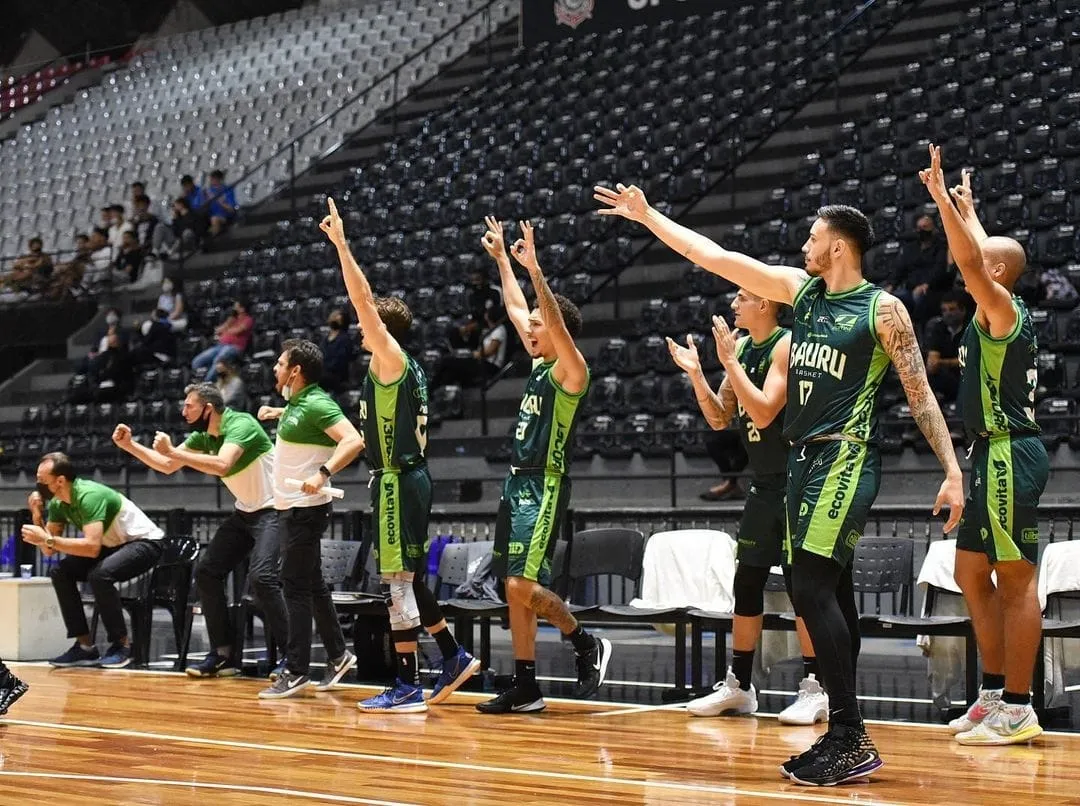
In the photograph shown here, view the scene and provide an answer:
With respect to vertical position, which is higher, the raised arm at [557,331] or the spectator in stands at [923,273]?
the spectator in stands at [923,273]

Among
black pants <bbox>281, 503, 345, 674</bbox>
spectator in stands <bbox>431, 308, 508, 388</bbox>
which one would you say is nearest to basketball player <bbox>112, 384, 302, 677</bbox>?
black pants <bbox>281, 503, 345, 674</bbox>

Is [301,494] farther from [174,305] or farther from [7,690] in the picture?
Result: [174,305]

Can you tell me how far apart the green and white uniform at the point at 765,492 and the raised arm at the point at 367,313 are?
1581 millimetres

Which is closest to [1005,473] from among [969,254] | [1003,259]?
[1003,259]

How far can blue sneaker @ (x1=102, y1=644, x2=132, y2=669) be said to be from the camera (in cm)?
898

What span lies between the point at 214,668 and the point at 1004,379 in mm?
4786

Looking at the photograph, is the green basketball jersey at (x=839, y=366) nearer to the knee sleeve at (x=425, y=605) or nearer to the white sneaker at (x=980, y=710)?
the white sneaker at (x=980, y=710)

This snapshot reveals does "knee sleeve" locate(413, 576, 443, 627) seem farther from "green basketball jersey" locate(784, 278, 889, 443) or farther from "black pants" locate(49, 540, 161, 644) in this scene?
"black pants" locate(49, 540, 161, 644)

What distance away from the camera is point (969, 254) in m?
5.26

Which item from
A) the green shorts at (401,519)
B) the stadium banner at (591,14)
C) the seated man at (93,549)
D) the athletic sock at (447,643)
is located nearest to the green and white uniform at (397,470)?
the green shorts at (401,519)

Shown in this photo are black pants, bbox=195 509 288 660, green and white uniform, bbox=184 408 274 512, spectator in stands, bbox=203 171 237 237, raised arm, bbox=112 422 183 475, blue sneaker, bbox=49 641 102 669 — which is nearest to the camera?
raised arm, bbox=112 422 183 475

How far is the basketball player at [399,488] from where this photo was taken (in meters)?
6.86

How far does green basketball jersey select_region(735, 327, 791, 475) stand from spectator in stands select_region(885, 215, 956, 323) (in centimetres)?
605

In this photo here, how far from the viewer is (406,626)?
6.96 metres
